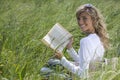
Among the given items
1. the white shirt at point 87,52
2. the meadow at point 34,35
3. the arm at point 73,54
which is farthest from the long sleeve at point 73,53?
the white shirt at point 87,52

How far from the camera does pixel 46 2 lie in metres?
7.88

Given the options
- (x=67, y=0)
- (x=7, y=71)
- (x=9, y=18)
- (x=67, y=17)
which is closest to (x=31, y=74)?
(x=7, y=71)

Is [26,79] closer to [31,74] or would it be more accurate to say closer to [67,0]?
[31,74]

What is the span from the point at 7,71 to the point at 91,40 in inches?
30.2

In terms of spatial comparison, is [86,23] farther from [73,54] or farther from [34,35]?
[34,35]

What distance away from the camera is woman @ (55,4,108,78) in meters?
4.16

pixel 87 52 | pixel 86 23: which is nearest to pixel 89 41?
pixel 87 52

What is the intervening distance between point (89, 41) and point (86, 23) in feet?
0.98

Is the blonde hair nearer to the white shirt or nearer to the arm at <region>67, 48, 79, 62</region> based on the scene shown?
the white shirt

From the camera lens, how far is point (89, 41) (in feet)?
13.9

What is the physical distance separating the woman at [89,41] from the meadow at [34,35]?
11 centimetres

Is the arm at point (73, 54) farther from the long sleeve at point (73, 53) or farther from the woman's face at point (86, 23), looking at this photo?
the woman's face at point (86, 23)

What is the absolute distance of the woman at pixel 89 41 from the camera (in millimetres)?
4160

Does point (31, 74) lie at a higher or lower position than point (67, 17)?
lower
